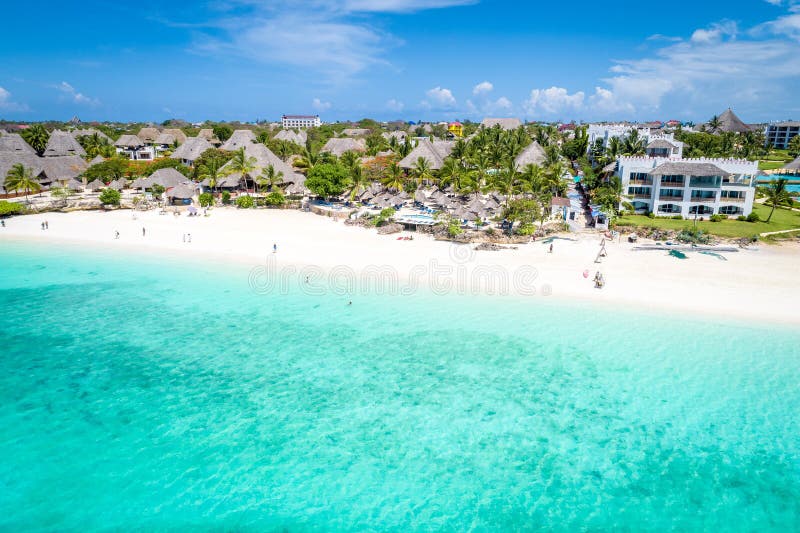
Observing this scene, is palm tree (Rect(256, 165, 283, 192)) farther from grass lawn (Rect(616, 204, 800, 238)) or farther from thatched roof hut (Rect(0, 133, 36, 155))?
thatched roof hut (Rect(0, 133, 36, 155))

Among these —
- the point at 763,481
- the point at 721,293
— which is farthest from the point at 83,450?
the point at 721,293

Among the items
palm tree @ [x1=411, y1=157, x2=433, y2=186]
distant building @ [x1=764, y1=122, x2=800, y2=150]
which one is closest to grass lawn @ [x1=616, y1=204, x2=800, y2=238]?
palm tree @ [x1=411, y1=157, x2=433, y2=186]

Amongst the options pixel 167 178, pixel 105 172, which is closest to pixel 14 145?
pixel 105 172

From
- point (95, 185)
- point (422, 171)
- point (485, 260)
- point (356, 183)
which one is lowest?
point (485, 260)

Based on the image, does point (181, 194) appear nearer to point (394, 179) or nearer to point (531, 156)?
point (394, 179)

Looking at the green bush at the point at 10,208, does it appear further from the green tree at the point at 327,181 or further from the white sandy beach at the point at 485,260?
the green tree at the point at 327,181

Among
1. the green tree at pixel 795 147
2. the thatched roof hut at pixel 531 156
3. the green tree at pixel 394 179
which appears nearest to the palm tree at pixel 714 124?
the green tree at pixel 795 147

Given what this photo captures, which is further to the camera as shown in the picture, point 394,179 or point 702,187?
point 394,179
